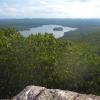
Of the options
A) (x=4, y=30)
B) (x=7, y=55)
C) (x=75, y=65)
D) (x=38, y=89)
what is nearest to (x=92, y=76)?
(x=75, y=65)

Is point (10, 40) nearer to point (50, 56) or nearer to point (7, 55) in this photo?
point (7, 55)

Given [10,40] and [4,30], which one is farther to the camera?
[4,30]

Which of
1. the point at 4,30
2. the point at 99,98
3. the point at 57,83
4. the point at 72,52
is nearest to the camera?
the point at 99,98

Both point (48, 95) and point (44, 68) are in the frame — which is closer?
point (48, 95)

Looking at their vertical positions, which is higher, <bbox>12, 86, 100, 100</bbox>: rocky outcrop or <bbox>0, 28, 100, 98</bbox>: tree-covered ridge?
<bbox>12, 86, 100, 100</bbox>: rocky outcrop

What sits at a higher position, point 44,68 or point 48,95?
point 48,95

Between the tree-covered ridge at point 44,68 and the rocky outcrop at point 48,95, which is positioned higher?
the rocky outcrop at point 48,95

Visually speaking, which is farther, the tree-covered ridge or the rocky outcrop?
the tree-covered ridge

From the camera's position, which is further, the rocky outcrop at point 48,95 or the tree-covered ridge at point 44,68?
the tree-covered ridge at point 44,68
